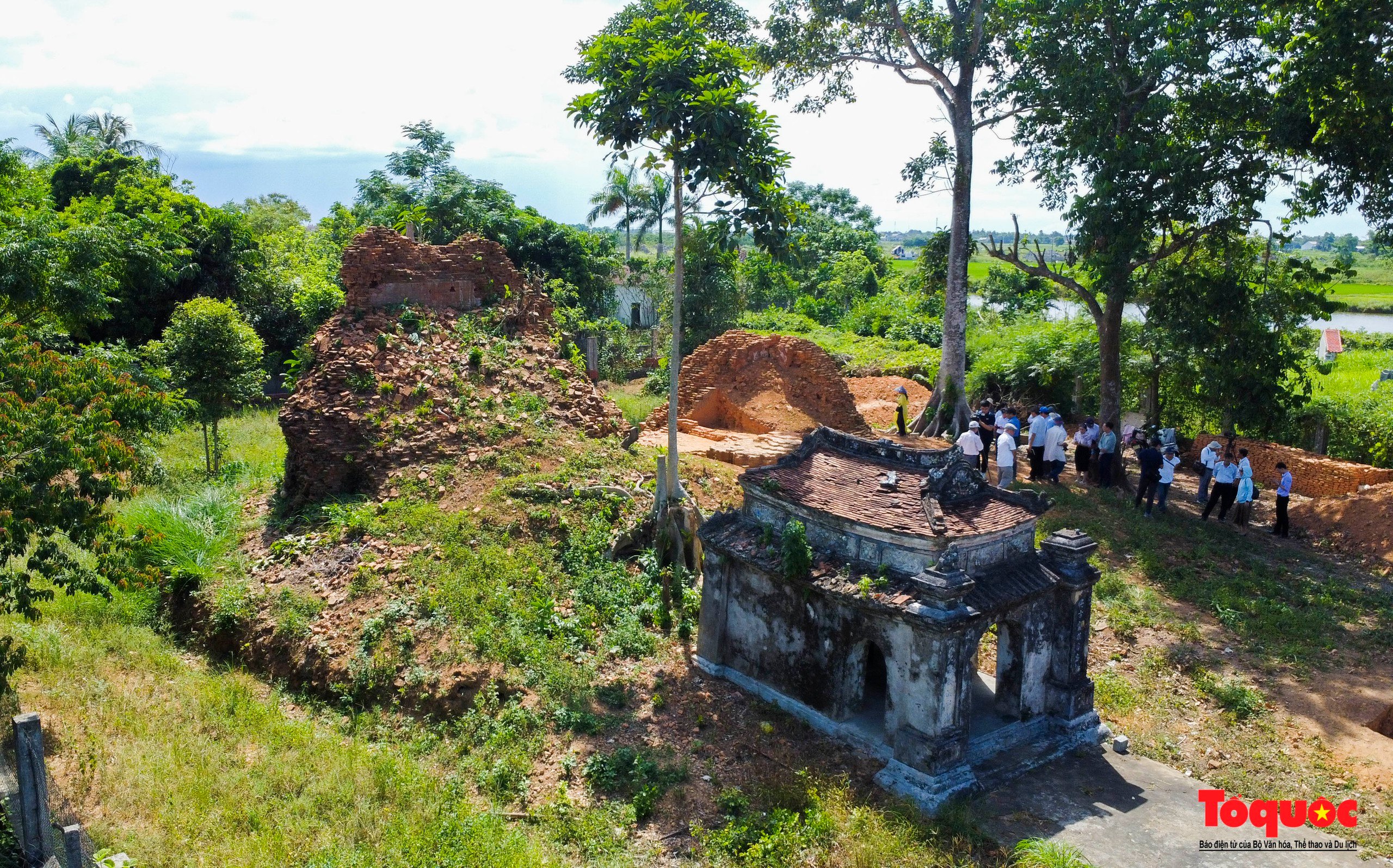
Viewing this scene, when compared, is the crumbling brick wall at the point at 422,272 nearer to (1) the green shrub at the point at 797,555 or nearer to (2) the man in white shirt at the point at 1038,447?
(1) the green shrub at the point at 797,555

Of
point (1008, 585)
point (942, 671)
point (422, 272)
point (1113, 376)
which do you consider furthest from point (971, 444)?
point (422, 272)

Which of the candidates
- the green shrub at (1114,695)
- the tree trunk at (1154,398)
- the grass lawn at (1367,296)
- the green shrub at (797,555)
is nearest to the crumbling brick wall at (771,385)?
the tree trunk at (1154,398)

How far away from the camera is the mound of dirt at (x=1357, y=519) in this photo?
16844 millimetres

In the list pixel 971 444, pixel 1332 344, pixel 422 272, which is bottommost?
pixel 971 444

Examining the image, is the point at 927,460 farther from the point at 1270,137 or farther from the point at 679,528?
the point at 1270,137

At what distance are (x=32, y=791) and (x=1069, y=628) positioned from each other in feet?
32.6

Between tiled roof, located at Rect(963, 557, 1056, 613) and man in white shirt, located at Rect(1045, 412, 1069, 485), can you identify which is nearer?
tiled roof, located at Rect(963, 557, 1056, 613)

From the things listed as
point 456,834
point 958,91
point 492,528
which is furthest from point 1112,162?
point 456,834

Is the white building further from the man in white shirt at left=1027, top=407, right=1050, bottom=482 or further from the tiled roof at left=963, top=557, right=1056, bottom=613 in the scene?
the tiled roof at left=963, top=557, right=1056, bottom=613

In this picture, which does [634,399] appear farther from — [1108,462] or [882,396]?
[1108,462]

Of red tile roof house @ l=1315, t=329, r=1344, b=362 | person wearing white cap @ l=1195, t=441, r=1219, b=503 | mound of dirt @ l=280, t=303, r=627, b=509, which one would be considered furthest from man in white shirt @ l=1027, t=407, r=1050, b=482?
red tile roof house @ l=1315, t=329, r=1344, b=362

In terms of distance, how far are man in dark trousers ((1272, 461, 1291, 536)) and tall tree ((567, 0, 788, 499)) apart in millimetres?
10435

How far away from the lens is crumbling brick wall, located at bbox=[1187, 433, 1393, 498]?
62.4 ft

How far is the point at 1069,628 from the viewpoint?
34.9ft
